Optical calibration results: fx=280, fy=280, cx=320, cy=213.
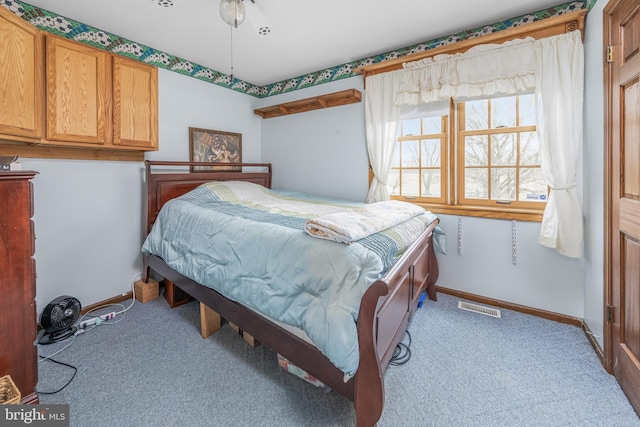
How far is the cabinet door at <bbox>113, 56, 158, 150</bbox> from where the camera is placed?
2328 millimetres

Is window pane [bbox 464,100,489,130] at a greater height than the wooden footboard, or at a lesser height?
greater

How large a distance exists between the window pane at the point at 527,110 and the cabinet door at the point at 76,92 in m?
3.47

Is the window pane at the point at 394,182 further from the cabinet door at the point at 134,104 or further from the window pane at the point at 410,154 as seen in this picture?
the cabinet door at the point at 134,104

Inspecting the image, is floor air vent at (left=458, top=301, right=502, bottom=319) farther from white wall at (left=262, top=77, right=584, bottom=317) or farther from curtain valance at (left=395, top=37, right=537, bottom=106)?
curtain valance at (left=395, top=37, right=537, bottom=106)

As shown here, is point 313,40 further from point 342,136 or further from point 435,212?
point 435,212

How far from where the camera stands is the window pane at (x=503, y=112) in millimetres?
2457

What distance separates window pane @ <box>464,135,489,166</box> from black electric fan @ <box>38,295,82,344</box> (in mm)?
3590

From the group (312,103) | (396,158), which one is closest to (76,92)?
(312,103)

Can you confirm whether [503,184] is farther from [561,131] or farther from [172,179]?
[172,179]

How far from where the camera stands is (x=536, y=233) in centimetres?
235

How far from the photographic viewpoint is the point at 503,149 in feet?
8.22

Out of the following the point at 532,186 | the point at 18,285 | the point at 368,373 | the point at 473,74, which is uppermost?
the point at 473,74

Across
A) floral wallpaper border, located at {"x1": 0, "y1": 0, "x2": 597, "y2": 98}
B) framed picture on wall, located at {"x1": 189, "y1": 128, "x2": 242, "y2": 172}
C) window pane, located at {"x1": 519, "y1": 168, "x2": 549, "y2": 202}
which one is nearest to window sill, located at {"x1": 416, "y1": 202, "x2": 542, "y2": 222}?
window pane, located at {"x1": 519, "y1": 168, "x2": 549, "y2": 202}

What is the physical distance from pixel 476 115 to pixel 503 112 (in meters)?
0.21
